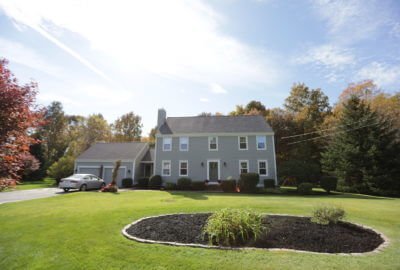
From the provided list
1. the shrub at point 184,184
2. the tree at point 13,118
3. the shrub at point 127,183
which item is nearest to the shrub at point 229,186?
the shrub at point 184,184

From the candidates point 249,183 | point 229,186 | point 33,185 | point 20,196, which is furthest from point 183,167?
point 33,185

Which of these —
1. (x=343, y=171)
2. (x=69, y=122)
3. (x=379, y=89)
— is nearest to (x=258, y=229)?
(x=343, y=171)

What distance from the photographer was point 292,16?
998 cm

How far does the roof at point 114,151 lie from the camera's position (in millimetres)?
25906

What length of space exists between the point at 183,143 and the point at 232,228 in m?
18.9

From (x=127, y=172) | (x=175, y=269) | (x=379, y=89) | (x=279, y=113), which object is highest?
(x=379, y=89)

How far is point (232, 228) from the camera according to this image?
550cm

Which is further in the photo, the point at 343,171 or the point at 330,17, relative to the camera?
the point at 343,171

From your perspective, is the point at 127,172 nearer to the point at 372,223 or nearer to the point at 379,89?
the point at 372,223

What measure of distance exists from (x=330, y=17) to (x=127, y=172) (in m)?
22.7

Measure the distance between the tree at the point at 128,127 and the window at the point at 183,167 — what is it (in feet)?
84.1

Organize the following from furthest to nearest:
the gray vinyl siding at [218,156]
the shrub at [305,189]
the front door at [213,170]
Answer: the front door at [213,170] < the gray vinyl siding at [218,156] < the shrub at [305,189]

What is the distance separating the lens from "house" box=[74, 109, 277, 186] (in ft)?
74.5

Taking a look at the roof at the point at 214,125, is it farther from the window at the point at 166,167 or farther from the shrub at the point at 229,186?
the shrub at the point at 229,186
